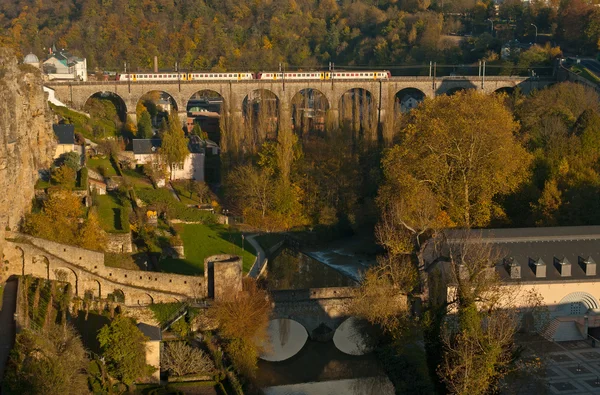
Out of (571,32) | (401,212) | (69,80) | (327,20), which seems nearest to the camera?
(401,212)

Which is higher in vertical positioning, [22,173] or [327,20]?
[327,20]

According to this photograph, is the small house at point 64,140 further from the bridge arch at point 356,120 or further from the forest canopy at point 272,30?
the forest canopy at point 272,30

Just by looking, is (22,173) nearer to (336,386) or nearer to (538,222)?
(336,386)

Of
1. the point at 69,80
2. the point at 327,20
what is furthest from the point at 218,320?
the point at 327,20

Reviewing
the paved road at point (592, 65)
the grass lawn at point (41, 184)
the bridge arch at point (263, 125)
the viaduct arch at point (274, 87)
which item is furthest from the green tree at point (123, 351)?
the paved road at point (592, 65)

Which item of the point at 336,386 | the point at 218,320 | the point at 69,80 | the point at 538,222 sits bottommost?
the point at 336,386

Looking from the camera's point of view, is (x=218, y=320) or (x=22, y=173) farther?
(x=22, y=173)
